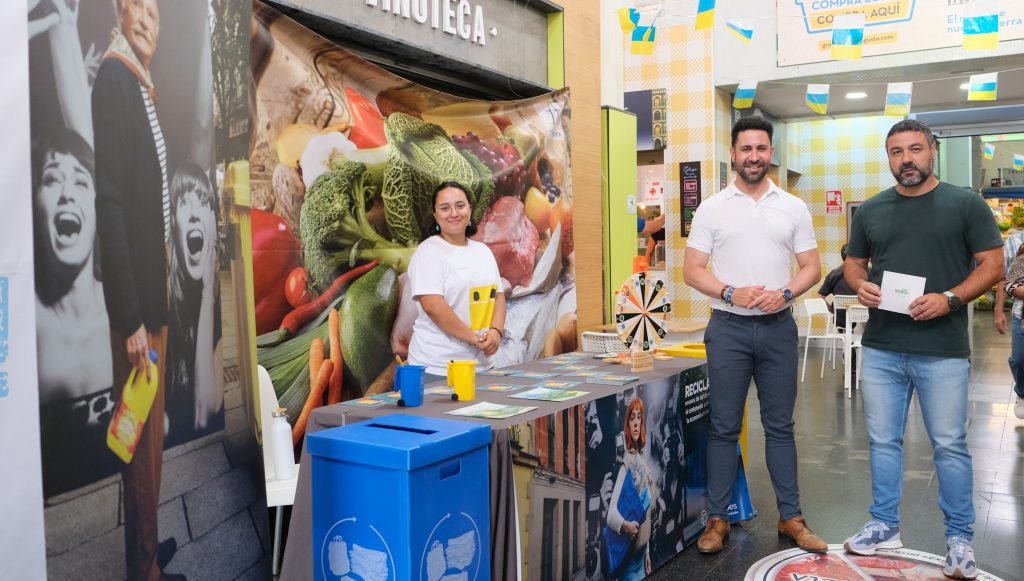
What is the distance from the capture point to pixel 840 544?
11.4 ft

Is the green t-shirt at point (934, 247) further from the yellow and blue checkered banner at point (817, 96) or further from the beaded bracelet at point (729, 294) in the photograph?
the yellow and blue checkered banner at point (817, 96)

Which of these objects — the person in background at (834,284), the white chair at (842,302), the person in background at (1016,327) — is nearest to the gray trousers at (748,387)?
the person in background at (1016,327)

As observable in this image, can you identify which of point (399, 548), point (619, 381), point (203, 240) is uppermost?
point (203, 240)

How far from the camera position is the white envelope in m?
3.04

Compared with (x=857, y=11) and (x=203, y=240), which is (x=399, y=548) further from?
(x=857, y=11)

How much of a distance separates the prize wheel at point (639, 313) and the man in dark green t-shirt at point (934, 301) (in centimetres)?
82

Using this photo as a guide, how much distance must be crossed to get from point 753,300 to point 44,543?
247cm

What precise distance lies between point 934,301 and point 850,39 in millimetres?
5407

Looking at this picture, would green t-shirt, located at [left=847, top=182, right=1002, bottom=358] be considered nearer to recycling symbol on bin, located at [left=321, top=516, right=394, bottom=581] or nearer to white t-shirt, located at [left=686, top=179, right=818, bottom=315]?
white t-shirt, located at [left=686, top=179, right=818, bottom=315]

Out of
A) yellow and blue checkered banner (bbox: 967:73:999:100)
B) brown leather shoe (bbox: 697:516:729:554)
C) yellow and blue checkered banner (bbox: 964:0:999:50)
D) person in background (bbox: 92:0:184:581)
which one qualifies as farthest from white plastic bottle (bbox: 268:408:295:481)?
yellow and blue checkered banner (bbox: 967:73:999:100)

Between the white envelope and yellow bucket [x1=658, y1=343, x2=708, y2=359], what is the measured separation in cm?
89

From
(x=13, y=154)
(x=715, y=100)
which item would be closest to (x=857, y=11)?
(x=715, y=100)

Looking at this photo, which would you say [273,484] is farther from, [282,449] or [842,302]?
[842,302]

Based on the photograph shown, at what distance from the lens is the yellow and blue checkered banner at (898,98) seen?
7.88m
